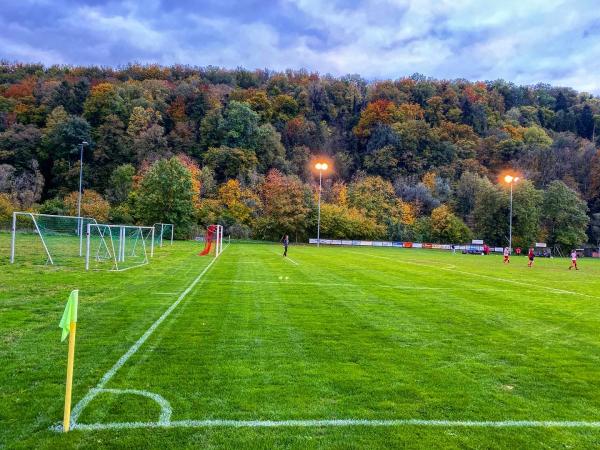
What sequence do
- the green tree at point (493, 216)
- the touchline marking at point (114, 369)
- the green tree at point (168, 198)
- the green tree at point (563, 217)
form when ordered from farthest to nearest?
the green tree at point (493, 216), the green tree at point (563, 217), the green tree at point (168, 198), the touchline marking at point (114, 369)

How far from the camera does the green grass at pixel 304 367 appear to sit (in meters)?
4.67

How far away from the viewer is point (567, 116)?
136750 millimetres

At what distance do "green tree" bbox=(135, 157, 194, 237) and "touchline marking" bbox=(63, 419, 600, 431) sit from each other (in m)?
61.6

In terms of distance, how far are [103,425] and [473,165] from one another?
115m

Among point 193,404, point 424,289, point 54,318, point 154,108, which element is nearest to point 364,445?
point 193,404

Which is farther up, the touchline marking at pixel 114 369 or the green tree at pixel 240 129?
the green tree at pixel 240 129

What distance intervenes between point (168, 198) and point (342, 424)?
207 feet

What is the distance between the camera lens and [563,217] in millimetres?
78750

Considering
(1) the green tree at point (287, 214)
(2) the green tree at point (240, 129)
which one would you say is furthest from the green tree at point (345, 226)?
Result: (2) the green tree at point (240, 129)

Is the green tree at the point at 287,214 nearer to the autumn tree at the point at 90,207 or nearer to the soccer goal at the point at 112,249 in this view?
the autumn tree at the point at 90,207

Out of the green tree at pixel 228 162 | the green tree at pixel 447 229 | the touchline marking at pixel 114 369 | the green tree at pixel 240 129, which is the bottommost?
the touchline marking at pixel 114 369

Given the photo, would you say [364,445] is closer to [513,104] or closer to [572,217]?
[572,217]

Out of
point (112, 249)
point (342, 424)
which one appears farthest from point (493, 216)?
point (342, 424)

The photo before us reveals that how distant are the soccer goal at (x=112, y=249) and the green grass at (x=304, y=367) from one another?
297 inches
